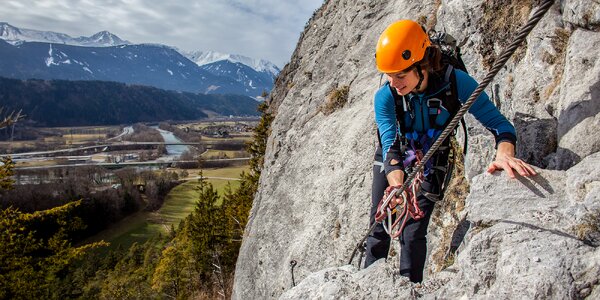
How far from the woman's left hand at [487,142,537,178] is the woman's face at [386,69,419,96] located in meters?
1.22

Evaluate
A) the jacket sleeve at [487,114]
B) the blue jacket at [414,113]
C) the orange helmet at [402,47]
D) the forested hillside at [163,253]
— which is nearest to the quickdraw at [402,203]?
the blue jacket at [414,113]

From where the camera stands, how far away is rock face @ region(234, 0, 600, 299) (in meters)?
3.20

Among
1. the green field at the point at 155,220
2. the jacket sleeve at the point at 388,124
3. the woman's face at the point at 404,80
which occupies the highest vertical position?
the woman's face at the point at 404,80

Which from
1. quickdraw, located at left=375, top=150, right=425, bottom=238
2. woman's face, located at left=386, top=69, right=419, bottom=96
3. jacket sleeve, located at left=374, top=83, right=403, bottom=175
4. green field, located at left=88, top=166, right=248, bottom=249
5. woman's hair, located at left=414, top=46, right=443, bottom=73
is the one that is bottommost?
green field, located at left=88, top=166, right=248, bottom=249

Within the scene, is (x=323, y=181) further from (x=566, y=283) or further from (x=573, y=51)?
(x=566, y=283)

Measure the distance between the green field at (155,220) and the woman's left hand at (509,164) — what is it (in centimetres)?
9069

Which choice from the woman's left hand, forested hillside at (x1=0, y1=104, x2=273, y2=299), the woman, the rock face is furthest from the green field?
the woman's left hand

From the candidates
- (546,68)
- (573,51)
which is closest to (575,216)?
(573,51)

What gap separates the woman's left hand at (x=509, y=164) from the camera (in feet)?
12.2

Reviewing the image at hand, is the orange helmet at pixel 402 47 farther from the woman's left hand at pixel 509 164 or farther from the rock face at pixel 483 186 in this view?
the rock face at pixel 483 186

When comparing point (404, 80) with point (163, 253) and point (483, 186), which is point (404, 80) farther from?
point (163, 253)

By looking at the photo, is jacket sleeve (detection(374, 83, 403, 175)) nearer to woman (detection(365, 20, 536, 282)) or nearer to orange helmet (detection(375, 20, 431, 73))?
woman (detection(365, 20, 536, 282))

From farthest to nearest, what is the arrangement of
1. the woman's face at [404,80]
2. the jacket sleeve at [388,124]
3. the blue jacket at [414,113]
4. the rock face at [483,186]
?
the jacket sleeve at [388,124] → the blue jacket at [414,113] → the woman's face at [404,80] → the rock face at [483,186]

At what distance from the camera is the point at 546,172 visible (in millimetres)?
3766
